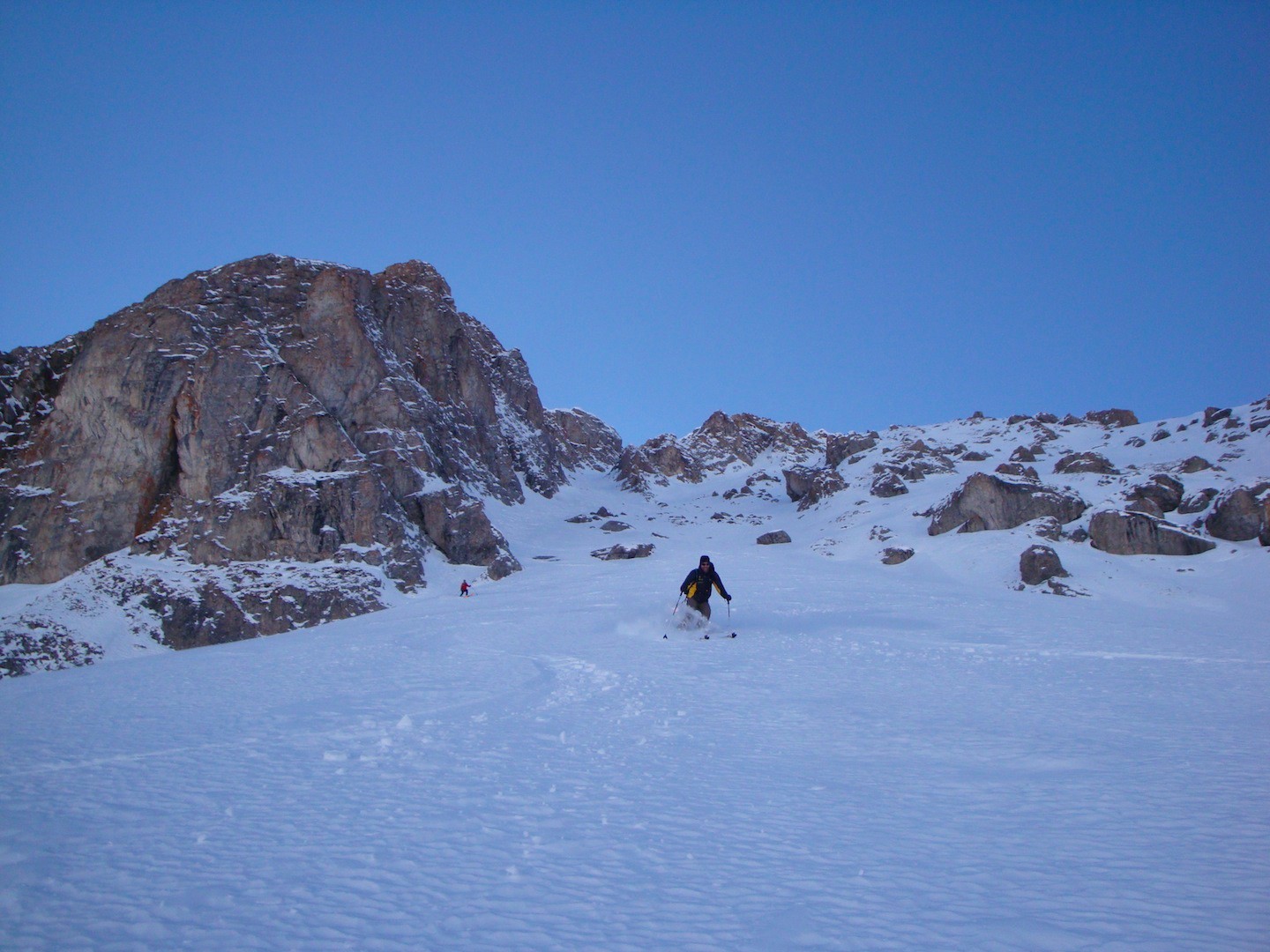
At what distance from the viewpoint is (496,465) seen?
67.1 meters

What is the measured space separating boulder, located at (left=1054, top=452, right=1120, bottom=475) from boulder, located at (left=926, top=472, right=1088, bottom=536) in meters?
6.86

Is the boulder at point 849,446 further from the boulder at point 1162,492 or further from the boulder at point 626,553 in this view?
the boulder at point 1162,492

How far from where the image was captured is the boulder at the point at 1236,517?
31578mm

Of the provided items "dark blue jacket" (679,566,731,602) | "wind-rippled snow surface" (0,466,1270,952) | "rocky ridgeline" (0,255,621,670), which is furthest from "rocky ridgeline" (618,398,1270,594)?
"rocky ridgeline" (0,255,621,670)

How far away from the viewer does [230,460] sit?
1582 inches

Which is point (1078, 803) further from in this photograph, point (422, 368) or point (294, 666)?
point (422, 368)

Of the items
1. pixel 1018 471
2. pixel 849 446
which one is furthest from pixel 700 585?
pixel 849 446

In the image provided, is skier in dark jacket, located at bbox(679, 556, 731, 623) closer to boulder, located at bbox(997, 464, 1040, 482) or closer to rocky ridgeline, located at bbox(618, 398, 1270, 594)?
rocky ridgeline, located at bbox(618, 398, 1270, 594)

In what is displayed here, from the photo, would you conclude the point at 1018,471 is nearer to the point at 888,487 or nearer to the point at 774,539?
the point at 888,487

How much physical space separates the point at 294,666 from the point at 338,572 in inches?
877

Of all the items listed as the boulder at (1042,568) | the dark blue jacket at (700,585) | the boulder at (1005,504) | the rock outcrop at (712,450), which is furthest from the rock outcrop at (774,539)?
the dark blue jacket at (700,585)

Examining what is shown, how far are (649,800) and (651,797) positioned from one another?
4.1 inches

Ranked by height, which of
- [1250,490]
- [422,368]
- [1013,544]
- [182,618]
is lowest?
[182,618]

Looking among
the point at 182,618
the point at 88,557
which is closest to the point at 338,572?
the point at 182,618
